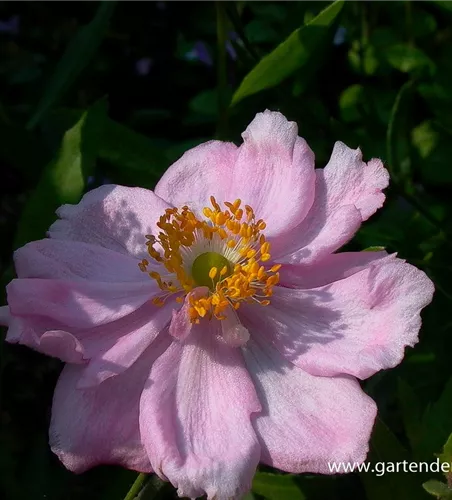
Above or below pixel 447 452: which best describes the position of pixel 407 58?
above

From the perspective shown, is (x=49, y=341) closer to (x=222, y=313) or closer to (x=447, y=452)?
(x=222, y=313)

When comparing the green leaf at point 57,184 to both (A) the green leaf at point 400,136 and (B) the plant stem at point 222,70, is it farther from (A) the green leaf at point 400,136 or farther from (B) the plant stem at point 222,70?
(A) the green leaf at point 400,136

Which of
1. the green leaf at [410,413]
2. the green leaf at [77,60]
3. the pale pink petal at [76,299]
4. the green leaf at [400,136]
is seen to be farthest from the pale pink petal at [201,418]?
the green leaf at [77,60]

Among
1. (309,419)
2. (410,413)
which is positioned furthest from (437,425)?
(309,419)

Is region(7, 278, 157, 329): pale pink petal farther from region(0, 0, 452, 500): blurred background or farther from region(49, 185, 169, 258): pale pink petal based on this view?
region(0, 0, 452, 500): blurred background

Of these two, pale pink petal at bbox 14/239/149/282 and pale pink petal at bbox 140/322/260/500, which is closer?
pale pink petal at bbox 140/322/260/500

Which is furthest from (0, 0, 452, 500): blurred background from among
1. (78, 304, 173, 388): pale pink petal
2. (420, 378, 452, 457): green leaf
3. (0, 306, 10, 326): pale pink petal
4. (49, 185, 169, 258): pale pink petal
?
(0, 306, 10, 326): pale pink petal

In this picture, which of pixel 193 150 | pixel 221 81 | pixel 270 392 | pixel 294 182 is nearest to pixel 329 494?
pixel 270 392
